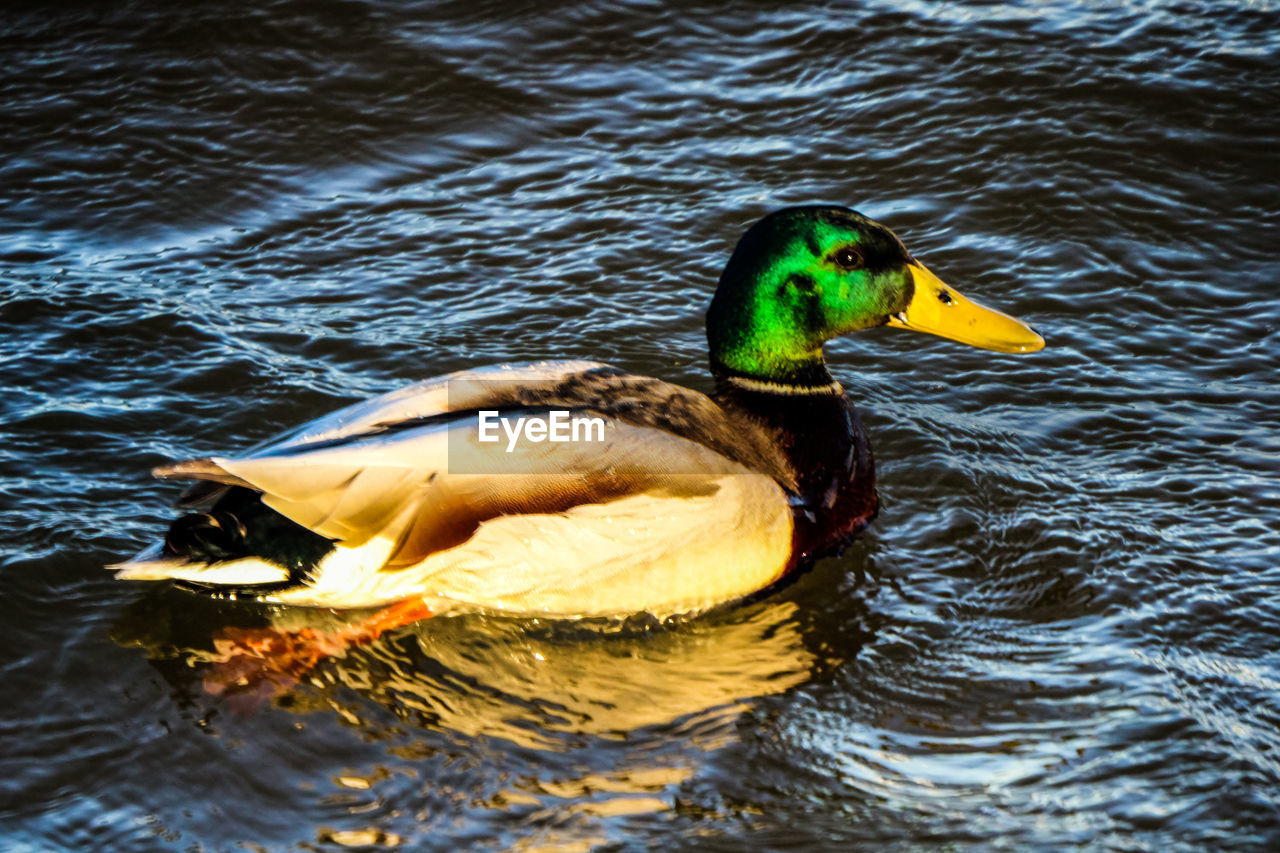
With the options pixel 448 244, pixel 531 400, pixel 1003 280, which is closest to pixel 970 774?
pixel 531 400

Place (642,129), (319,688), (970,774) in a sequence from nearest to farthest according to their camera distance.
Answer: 1. (970,774)
2. (319,688)
3. (642,129)

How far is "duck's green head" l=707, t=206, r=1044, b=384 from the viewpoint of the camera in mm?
→ 5438

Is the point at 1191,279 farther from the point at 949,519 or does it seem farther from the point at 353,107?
the point at 353,107

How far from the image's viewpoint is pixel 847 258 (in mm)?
5480

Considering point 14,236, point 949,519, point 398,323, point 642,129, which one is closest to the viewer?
point 949,519

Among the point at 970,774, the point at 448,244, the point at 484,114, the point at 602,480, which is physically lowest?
the point at 970,774

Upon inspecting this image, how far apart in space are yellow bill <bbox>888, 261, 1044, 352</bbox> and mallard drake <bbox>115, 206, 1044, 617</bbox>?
0.41 m

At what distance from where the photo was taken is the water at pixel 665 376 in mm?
4207

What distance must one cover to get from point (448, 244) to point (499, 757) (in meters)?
3.42

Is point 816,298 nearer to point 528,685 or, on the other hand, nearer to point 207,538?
point 528,685

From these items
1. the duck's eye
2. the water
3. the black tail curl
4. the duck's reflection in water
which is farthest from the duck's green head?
the black tail curl

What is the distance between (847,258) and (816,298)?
183 mm

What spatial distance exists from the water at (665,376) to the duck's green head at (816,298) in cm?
54

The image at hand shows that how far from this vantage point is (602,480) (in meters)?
4.82
